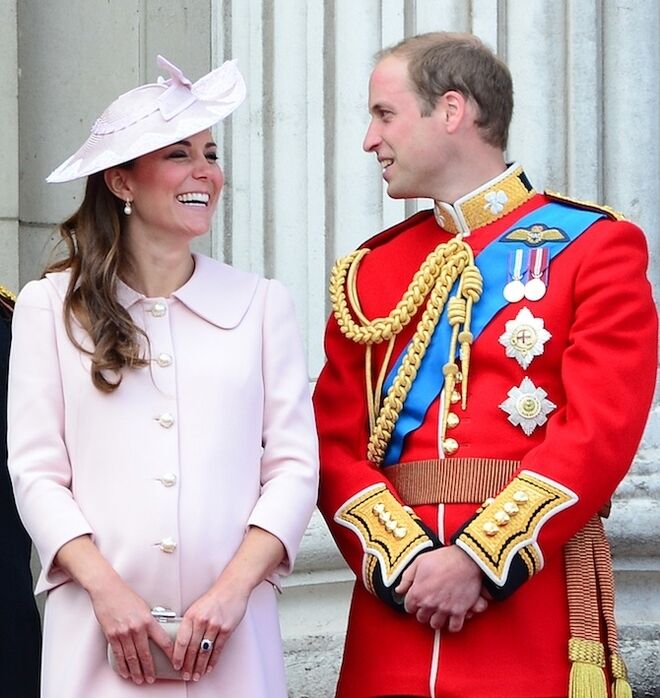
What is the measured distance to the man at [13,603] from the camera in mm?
3746

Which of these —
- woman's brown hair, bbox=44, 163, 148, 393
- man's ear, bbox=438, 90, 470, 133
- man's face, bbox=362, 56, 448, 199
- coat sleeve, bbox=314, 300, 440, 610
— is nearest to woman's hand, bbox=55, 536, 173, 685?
woman's brown hair, bbox=44, 163, 148, 393

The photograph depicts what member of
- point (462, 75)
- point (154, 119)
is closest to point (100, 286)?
point (154, 119)

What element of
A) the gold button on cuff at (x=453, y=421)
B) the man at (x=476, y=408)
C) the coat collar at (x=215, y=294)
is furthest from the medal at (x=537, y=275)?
the coat collar at (x=215, y=294)

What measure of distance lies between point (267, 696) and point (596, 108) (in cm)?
209

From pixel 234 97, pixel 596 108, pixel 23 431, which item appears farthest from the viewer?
pixel 596 108

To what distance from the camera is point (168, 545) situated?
3.27 metres

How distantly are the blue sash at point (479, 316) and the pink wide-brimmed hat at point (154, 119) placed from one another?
1.87ft

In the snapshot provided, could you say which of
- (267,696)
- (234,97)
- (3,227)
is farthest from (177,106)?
(3,227)

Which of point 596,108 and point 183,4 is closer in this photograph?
point 596,108

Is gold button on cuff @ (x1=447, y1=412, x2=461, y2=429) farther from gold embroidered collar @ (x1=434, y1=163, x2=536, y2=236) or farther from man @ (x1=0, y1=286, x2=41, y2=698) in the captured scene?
man @ (x1=0, y1=286, x2=41, y2=698)

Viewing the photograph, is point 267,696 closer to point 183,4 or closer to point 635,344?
point 635,344

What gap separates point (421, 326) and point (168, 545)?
68 cm

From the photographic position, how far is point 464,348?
3527 millimetres

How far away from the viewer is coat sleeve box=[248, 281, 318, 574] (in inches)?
131
